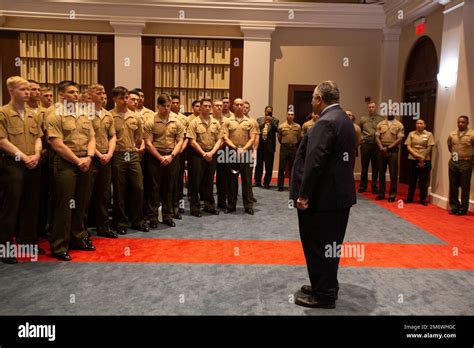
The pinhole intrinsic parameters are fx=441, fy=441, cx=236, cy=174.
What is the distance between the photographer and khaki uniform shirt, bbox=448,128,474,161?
6305 mm

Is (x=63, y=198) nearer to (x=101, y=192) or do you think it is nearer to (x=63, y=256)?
(x=63, y=256)

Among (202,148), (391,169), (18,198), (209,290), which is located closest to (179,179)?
(202,148)

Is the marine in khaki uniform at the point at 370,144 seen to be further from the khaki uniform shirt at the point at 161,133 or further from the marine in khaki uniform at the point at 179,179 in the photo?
the khaki uniform shirt at the point at 161,133

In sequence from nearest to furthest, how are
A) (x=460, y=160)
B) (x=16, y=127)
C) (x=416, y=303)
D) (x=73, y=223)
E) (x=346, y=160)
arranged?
(x=346, y=160) < (x=416, y=303) < (x=16, y=127) < (x=73, y=223) < (x=460, y=160)

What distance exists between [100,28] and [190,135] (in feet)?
15.2

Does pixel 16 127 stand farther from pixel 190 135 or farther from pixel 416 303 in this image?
pixel 416 303

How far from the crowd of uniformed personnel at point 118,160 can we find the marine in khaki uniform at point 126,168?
0.04 ft

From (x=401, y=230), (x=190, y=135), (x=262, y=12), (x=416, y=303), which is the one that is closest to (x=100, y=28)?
(x=262, y=12)

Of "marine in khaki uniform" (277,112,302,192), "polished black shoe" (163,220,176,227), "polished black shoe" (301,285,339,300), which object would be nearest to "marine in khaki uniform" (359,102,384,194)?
"marine in khaki uniform" (277,112,302,192)

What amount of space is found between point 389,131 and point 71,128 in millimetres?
5520

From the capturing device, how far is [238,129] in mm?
6031

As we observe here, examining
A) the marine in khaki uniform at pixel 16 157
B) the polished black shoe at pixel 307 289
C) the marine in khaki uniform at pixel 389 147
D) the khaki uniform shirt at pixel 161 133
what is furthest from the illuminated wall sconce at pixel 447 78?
the marine in khaki uniform at pixel 16 157

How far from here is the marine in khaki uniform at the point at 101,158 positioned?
4422 millimetres

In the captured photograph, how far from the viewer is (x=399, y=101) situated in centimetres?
920
